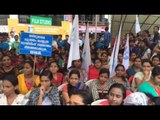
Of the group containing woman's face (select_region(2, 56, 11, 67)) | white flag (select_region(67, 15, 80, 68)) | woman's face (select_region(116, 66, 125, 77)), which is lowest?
woman's face (select_region(116, 66, 125, 77))

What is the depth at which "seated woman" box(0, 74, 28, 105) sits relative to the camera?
185 inches

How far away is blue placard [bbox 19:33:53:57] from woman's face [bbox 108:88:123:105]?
1846mm

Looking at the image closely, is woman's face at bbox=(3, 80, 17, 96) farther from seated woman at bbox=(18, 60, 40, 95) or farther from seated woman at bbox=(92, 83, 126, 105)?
seated woman at bbox=(92, 83, 126, 105)

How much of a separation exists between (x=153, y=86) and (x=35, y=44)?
195 cm

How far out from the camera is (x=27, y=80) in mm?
5805

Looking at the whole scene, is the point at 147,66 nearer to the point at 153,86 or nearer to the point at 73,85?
the point at 153,86

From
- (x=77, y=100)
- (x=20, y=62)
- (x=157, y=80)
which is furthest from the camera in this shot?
(x=20, y=62)

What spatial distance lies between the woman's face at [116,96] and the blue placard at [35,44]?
1.85 meters

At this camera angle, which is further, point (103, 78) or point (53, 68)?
point (53, 68)

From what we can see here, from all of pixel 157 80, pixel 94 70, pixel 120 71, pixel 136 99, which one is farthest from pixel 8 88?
pixel 94 70

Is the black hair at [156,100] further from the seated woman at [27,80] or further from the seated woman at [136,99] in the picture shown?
the seated woman at [27,80]

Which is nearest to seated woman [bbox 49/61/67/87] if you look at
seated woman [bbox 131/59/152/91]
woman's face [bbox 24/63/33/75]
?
woman's face [bbox 24/63/33/75]

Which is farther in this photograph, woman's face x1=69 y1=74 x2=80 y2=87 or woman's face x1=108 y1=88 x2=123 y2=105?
woman's face x1=69 y1=74 x2=80 y2=87
